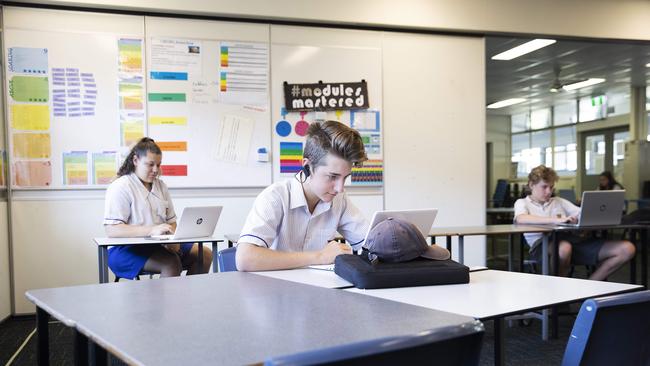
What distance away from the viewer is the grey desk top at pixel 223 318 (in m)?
0.95

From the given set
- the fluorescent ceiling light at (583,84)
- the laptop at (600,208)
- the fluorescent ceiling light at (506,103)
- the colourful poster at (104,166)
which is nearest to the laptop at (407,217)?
the laptop at (600,208)

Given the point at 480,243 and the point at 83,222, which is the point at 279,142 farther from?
the point at 480,243

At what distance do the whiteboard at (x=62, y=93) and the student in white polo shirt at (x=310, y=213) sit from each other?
2.53m

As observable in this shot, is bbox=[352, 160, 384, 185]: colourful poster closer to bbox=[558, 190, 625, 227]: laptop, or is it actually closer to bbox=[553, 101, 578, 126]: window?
bbox=[558, 190, 625, 227]: laptop

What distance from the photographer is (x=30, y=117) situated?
3941 mm

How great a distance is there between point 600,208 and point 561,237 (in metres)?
0.47

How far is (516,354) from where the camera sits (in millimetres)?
2998

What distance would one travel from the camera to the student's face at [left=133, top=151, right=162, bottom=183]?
3.40 m

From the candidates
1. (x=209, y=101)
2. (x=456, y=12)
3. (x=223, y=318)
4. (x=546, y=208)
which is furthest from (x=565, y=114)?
(x=223, y=318)

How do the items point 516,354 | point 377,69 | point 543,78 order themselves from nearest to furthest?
point 516,354, point 377,69, point 543,78

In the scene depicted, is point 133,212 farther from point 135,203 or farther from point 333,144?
point 333,144

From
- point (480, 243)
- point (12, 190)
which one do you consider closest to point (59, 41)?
point (12, 190)

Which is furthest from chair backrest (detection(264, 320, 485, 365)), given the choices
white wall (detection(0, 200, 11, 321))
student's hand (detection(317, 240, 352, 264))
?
white wall (detection(0, 200, 11, 321))

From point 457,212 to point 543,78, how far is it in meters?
5.58
